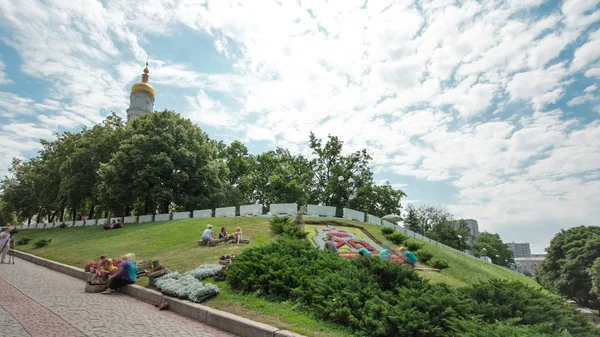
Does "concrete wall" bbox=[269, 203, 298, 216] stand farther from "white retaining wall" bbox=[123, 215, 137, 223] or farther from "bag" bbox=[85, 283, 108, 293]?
"bag" bbox=[85, 283, 108, 293]

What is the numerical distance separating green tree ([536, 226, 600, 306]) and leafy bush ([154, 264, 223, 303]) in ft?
159

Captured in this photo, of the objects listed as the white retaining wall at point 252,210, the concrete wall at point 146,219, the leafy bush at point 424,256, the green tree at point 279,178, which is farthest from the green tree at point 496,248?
the leafy bush at point 424,256

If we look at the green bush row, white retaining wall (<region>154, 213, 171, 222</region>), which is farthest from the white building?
the green bush row

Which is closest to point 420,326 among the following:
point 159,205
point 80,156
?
point 159,205

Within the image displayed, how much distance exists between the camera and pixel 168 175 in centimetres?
3841

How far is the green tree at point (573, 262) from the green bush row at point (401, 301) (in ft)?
152

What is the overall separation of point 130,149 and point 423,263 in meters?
31.6

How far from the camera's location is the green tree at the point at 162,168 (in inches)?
1462

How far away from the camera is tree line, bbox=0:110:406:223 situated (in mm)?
37906

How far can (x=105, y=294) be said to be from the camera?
11.0 m

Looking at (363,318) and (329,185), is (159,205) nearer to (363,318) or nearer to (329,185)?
(329,185)

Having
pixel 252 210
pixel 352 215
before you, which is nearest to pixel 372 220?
pixel 352 215

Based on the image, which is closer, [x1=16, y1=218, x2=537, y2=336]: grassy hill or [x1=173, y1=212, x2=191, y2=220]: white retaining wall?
[x1=16, y1=218, x2=537, y2=336]: grassy hill

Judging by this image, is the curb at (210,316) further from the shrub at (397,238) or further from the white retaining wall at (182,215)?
the white retaining wall at (182,215)
